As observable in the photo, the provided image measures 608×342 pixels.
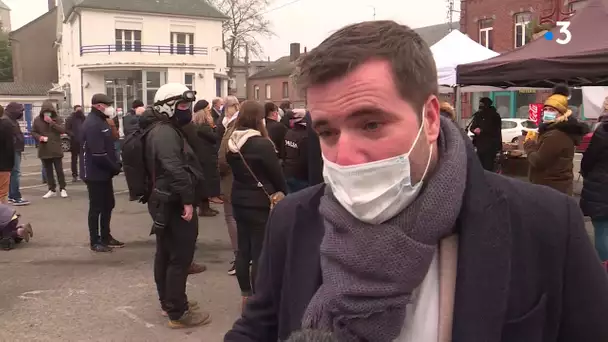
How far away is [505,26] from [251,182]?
84.2ft

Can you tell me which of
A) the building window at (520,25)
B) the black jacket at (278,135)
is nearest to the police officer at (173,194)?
the black jacket at (278,135)

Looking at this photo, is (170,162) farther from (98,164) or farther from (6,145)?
(6,145)

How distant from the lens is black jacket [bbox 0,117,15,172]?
832 cm

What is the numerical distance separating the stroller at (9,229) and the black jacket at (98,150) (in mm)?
1181

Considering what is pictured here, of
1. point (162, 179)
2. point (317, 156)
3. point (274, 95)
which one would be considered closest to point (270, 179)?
point (317, 156)

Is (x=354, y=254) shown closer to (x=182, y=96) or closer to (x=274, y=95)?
(x=182, y=96)

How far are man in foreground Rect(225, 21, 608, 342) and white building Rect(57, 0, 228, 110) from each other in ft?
121

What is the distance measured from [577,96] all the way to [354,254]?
26130mm

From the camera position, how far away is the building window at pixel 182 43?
125 feet

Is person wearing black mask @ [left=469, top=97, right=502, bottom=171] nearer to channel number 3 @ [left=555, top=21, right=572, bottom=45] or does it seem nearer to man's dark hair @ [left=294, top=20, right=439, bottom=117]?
channel number 3 @ [left=555, top=21, right=572, bottom=45]

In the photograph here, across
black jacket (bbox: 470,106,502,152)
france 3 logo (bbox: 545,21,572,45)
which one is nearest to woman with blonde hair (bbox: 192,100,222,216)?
france 3 logo (bbox: 545,21,572,45)

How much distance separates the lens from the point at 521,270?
51.3 inches

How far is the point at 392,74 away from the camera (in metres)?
1.32

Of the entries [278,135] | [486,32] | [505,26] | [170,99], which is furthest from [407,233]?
[486,32]
